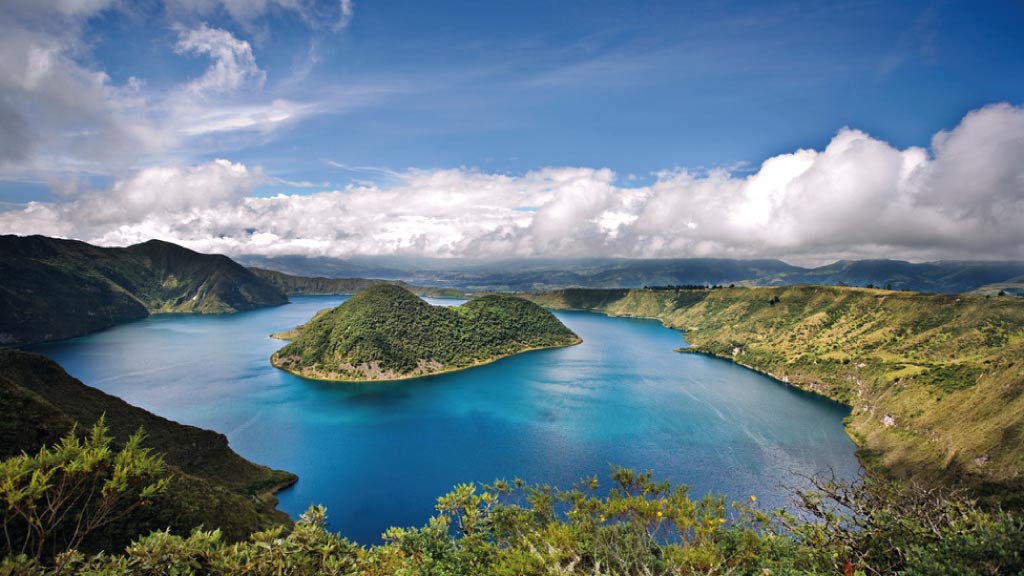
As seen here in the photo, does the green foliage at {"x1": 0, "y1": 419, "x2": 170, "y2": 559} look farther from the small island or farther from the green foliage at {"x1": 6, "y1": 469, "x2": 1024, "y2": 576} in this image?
the small island

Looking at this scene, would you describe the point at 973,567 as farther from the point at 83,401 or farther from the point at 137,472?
the point at 83,401

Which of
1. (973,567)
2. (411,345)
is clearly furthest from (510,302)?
(973,567)

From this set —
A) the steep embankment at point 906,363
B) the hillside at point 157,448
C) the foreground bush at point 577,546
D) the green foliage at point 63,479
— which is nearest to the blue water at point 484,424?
the hillside at point 157,448

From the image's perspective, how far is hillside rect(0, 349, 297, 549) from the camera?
116 feet

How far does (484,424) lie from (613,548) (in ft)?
199

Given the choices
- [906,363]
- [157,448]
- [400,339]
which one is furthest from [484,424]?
[906,363]

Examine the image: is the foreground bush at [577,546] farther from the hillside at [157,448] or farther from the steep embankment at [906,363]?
the steep embankment at [906,363]

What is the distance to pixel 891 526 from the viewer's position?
904 inches

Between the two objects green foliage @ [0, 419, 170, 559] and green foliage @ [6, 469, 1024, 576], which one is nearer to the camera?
green foliage @ [0, 419, 170, 559]

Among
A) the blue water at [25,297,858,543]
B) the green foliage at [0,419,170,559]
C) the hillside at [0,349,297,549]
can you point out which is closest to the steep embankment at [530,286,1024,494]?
the blue water at [25,297,858,543]

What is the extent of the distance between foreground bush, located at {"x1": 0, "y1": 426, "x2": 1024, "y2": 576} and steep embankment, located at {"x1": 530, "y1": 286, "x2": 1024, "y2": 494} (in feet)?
147

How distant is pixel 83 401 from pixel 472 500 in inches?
2132

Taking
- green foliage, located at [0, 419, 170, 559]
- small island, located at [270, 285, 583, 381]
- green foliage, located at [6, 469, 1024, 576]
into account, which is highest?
green foliage, located at [0, 419, 170, 559]

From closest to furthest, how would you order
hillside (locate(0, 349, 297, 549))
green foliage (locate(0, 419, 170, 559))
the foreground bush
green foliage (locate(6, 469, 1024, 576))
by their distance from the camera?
green foliage (locate(0, 419, 170, 559)) < the foreground bush < green foliage (locate(6, 469, 1024, 576)) < hillside (locate(0, 349, 297, 549))
